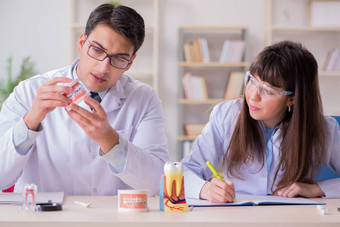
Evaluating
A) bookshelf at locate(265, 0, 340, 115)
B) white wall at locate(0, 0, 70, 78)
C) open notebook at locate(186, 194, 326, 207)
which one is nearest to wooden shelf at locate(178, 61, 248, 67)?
bookshelf at locate(265, 0, 340, 115)

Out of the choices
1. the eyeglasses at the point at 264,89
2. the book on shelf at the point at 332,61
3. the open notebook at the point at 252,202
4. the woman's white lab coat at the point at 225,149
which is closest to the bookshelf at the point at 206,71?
the book on shelf at the point at 332,61

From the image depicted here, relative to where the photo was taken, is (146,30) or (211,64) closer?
(211,64)

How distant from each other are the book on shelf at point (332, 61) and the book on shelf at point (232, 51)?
0.82 metres

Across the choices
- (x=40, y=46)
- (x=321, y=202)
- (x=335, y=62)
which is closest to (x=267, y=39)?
(x=335, y=62)

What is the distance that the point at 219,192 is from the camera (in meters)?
1.59

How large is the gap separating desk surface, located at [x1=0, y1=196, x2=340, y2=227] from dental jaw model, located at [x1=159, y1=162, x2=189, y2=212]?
1.2 inches

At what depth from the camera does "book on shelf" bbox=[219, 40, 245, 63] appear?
16.4 ft

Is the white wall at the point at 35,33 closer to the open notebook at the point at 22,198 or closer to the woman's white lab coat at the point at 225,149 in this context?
the woman's white lab coat at the point at 225,149

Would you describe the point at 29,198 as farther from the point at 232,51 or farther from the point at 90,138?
the point at 232,51

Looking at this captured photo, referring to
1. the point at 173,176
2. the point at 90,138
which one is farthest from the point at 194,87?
the point at 173,176

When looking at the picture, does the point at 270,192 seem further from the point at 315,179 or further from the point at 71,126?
the point at 71,126

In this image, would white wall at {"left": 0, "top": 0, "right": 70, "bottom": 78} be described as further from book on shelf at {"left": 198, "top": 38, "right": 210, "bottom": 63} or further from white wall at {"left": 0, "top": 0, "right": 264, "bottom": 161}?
book on shelf at {"left": 198, "top": 38, "right": 210, "bottom": 63}

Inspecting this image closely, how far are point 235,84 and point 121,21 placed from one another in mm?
3243

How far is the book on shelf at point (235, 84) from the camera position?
498 centimetres
